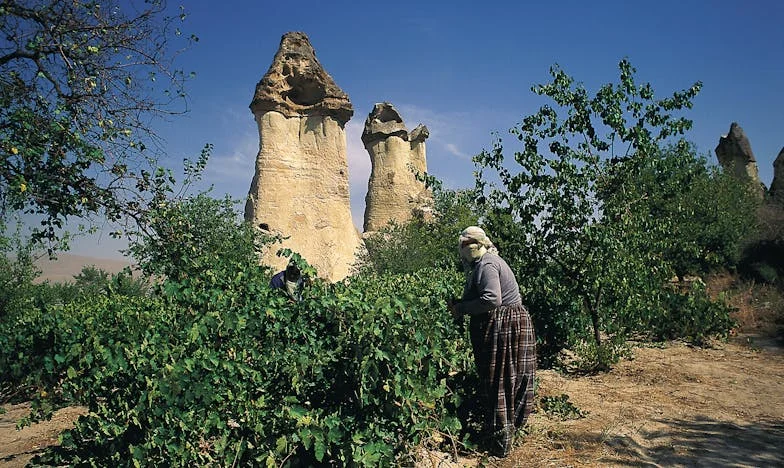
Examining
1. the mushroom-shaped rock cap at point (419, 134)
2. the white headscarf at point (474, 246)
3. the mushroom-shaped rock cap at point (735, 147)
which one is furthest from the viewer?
the mushroom-shaped rock cap at point (735, 147)

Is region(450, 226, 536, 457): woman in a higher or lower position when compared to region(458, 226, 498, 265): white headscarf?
lower

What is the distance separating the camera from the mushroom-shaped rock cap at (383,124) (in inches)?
1155

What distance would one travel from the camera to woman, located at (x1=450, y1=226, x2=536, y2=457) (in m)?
4.09

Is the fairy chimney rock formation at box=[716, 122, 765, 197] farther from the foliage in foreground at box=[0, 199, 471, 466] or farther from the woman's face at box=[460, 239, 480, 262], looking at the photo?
the foliage in foreground at box=[0, 199, 471, 466]

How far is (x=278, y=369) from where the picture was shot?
333 cm

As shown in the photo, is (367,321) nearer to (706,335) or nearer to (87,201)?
(87,201)

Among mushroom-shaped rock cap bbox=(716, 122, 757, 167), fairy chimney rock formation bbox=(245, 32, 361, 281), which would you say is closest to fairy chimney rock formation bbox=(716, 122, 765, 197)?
mushroom-shaped rock cap bbox=(716, 122, 757, 167)

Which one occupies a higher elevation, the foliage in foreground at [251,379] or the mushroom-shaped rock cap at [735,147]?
the mushroom-shaped rock cap at [735,147]

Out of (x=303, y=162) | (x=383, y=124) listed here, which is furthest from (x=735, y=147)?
(x=303, y=162)

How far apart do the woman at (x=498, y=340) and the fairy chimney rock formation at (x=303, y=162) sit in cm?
1717

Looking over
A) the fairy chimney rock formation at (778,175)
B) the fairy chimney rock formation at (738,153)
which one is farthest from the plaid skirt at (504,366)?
the fairy chimney rock formation at (738,153)

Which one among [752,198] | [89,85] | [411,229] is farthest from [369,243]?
[89,85]

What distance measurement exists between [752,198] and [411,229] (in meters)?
14.0

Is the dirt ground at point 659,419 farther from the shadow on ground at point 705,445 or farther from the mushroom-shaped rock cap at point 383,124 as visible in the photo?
the mushroom-shaped rock cap at point 383,124
